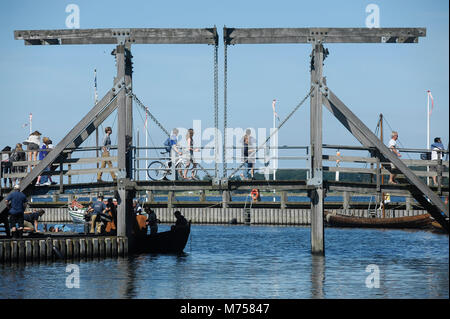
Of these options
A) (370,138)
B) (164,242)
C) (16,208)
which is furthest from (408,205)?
(16,208)

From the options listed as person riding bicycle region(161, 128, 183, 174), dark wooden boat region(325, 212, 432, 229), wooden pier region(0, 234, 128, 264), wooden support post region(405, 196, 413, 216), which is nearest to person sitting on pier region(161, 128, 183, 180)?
person riding bicycle region(161, 128, 183, 174)

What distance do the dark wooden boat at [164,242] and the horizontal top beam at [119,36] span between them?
24.0ft

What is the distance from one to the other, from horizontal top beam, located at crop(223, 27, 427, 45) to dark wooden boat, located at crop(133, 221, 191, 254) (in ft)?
25.9

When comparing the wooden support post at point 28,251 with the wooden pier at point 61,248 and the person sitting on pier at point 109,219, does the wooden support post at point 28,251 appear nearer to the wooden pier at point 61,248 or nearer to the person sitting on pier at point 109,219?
the wooden pier at point 61,248

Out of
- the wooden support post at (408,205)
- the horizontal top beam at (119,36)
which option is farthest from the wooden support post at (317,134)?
the wooden support post at (408,205)

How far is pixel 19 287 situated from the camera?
2403cm

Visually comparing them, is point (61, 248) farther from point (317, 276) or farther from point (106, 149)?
point (317, 276)

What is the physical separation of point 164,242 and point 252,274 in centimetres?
637

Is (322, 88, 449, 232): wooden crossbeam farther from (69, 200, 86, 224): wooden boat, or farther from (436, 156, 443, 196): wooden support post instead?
(69, 200, 86, 224): wooden boat

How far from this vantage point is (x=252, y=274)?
28.2 metres

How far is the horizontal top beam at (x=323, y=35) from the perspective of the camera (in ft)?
101
